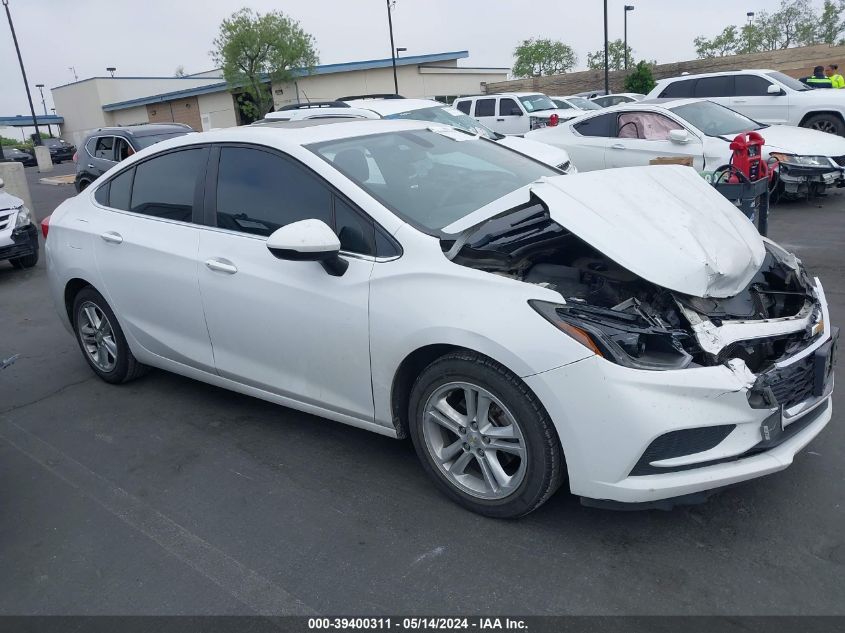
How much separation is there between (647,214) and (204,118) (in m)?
45.8

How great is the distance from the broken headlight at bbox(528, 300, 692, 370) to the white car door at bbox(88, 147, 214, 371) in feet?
7.24

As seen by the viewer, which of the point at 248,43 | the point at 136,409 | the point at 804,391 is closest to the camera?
the point at 804,391

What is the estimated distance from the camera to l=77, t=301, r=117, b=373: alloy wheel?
16.2 ft

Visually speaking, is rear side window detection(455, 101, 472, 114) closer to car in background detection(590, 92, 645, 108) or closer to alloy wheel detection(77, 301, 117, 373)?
car in background detection(590, 92, 645, 108)

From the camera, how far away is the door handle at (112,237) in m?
4.55

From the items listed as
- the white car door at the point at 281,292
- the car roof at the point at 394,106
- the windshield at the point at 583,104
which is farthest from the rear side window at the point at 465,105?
the white car door at the point at 281,292

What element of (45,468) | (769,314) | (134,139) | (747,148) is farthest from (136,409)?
(134,139)

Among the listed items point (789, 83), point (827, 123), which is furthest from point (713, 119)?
point (789, 83)

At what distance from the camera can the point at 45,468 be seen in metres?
3.97

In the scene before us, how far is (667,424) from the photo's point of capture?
263 cm

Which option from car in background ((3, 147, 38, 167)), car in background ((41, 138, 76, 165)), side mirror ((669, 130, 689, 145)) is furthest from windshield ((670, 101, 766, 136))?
car in background ((41, 138, 76, 165))

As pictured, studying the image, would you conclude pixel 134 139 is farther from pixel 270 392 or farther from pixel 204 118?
pixel 204 118

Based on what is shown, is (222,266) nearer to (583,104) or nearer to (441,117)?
(441,117)

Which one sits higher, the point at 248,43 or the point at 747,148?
the point at 248,43
